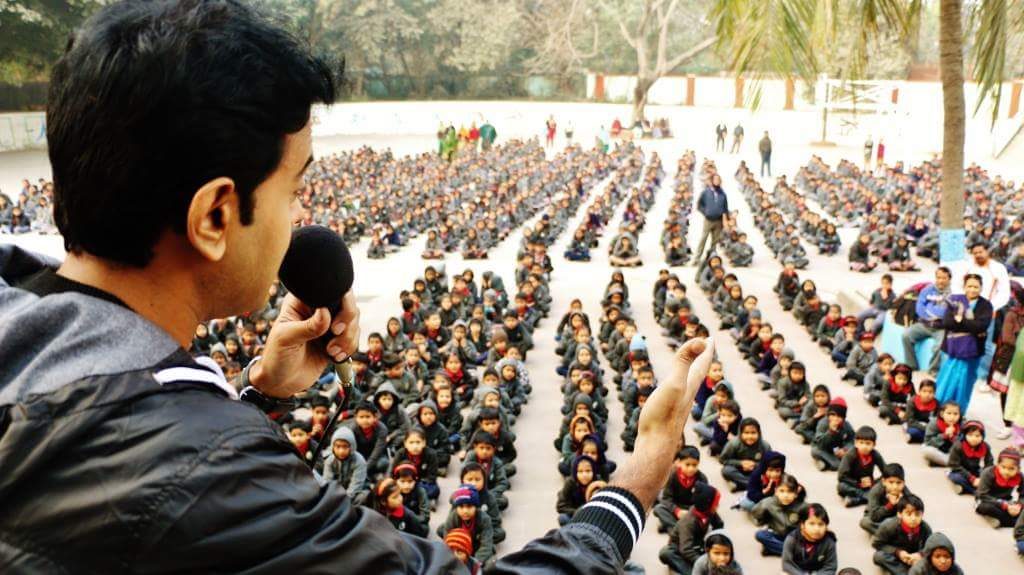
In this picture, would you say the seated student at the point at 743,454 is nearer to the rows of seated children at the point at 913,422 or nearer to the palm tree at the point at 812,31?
the rows of seated children at the point at 913,422

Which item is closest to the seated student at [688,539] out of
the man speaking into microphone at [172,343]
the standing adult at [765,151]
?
the man speaking into microphone at [172,343]

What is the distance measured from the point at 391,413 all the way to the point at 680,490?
96.4 inches

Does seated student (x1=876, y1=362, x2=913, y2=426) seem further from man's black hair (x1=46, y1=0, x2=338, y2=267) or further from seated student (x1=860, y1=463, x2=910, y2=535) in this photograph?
man's black hair (x1=46, y1=0, x2=338, y2=267)

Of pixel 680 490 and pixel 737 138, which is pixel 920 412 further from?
pixel 737 138

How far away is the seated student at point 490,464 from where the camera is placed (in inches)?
243

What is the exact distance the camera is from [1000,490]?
19.0 ft

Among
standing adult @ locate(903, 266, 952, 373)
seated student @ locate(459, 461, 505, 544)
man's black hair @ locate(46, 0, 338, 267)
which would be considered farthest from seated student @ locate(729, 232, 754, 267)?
man's black hair @ locate(46, 0, 338, 267)

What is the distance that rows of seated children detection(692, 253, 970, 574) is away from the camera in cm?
514

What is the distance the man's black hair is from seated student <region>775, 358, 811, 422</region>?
732 cm

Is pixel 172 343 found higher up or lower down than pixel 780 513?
higher up

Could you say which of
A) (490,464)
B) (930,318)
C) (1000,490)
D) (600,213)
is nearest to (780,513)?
(1000,490)

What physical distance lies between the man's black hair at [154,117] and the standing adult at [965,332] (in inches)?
287

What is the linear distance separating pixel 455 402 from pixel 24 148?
22145 millimetres

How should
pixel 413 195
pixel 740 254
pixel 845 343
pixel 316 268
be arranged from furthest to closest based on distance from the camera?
1. pixel 413 195
2. pixel 740 254
3. pixel 845 343
4. pixel 316 268
